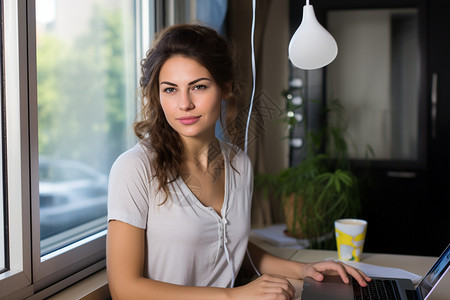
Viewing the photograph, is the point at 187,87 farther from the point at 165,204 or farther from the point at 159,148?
the point at 165,204

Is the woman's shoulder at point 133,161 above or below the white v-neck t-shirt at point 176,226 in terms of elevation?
above

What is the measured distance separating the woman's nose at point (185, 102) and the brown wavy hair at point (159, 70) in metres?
0.10

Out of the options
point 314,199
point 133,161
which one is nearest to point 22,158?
point 133,161

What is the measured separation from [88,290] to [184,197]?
0.33 m

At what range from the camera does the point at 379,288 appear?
3.81 feet

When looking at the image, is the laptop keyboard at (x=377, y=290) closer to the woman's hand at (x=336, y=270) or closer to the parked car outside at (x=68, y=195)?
the woman's hand at (x=336, y=270)

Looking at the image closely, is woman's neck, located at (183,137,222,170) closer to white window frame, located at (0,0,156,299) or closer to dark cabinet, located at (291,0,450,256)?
white window frame, located at (0,0,156,299)

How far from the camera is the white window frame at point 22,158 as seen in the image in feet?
3.55

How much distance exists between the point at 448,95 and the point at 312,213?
1.18 m

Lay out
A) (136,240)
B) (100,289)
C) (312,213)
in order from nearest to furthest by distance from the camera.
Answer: (136,240) < (100,289) < (312,213)

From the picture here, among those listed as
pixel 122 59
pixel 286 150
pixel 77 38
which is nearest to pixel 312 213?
pixel 286 150

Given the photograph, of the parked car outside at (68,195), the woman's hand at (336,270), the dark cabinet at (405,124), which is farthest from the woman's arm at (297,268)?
the dark cabinet at (405,124)

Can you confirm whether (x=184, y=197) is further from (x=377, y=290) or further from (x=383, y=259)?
(x=383, y=259)

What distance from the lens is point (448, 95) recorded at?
2613 millimetres
